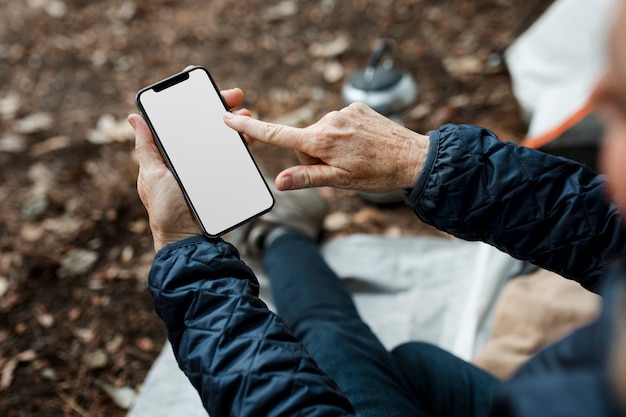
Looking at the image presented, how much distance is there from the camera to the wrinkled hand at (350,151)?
128 cm

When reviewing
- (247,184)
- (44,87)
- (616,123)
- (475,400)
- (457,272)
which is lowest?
Result: (457,272)

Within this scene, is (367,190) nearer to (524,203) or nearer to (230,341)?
(524,203)

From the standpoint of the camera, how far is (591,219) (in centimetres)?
125

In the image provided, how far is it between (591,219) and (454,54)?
2426 mm

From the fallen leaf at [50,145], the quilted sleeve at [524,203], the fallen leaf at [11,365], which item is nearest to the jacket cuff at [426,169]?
the quilted sleeve at [524,203]

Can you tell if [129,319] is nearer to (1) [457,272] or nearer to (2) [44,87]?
(1) [457,272]

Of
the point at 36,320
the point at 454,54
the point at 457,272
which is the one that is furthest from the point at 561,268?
the point at 454,54

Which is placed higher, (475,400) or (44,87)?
(44,87)

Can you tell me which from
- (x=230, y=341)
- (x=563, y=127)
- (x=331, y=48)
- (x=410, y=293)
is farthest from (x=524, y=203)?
(x=331, y=48)

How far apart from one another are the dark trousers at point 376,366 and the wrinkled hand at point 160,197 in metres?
0.49

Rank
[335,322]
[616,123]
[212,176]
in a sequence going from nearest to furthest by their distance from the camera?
[616,123] < [212,176] < [335,322]

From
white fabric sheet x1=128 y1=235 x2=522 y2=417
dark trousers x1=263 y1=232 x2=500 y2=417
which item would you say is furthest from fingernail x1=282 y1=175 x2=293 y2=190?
white fabric sheet x1=128 y1=235 x2=522 y2=417

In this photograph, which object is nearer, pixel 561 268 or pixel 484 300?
pixel 561 268

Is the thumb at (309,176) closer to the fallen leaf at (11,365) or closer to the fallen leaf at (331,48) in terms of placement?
the fallen leaf at (11,365)
